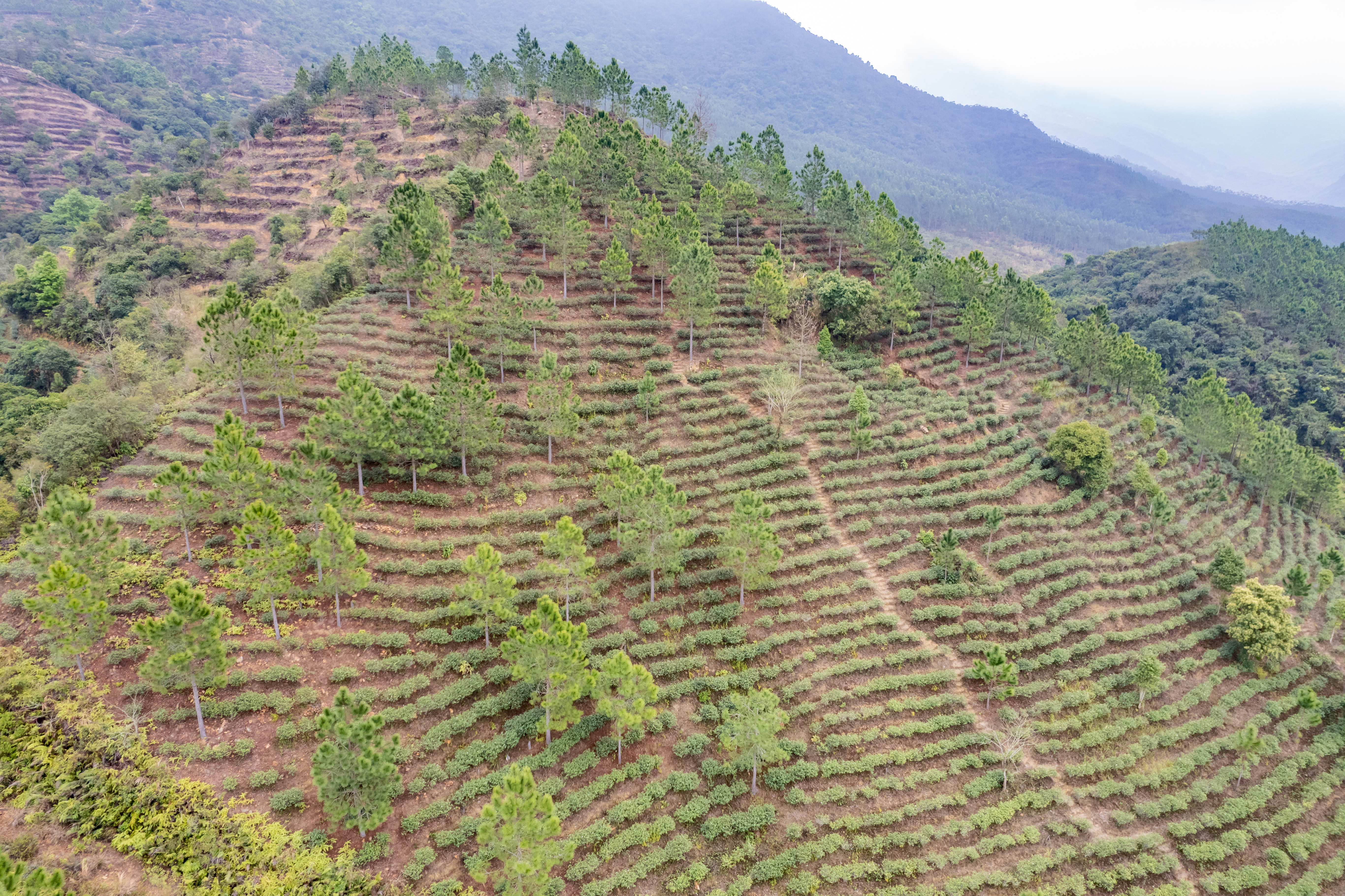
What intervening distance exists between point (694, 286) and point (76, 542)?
138 feet

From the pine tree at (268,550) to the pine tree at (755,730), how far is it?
71.9 feet

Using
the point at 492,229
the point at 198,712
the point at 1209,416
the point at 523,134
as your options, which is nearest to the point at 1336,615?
the point at 1209,416

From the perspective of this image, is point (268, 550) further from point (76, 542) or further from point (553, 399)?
point (553, 399)

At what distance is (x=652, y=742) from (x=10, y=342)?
71.5m

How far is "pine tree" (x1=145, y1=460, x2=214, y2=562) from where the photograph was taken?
2864cm

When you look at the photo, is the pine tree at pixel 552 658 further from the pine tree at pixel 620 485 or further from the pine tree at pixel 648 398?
the pine tree at pixel 648 398

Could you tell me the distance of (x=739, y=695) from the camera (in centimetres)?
2992

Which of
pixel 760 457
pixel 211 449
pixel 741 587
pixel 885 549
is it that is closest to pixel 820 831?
pixel 741 587

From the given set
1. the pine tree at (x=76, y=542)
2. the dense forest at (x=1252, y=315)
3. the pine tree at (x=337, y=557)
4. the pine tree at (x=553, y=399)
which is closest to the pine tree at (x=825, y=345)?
the pine tree at (x=553, y=399)

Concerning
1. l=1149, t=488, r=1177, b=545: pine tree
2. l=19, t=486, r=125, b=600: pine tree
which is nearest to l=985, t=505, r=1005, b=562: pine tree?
l=1149, t=488, r=1177, b=545: pine tree

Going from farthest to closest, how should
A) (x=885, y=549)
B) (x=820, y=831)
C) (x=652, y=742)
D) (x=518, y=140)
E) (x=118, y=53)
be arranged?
(x=118, y=53) → (x=518, y=140) → (x=885, y=549) → (x=652, y=742) → (x=820, y=831)

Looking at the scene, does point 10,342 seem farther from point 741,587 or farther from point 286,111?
point 741,587

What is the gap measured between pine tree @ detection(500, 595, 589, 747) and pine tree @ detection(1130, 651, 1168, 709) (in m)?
32.6

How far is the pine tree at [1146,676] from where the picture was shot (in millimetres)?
33781
